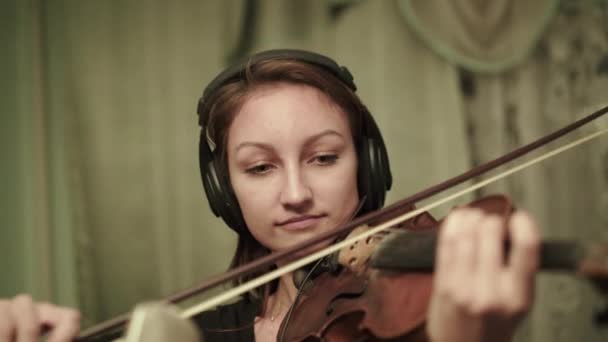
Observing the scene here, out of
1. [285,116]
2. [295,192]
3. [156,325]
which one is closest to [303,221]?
[295,192]

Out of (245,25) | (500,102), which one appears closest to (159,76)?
(245,25)

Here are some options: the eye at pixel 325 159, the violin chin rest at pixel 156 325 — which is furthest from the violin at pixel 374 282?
the eye at pixel 325 159

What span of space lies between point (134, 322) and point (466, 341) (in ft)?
0.97

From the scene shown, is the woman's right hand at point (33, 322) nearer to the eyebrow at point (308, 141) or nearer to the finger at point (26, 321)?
the finger at point (26, 321)

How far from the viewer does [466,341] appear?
0.54m

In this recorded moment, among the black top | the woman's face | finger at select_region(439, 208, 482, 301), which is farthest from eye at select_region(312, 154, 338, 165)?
finger at select_region(439, 208, 482, 301)

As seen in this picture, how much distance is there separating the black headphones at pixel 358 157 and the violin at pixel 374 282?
83 millimetres

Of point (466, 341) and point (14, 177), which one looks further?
point (14, 177)

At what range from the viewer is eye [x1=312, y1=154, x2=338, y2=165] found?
0.87 m

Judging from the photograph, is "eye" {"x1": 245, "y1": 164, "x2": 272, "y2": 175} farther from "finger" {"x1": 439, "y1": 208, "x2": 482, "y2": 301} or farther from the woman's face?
"finger" {"x1": 439, "y1": 208, "x2": 482, "y2": 301}

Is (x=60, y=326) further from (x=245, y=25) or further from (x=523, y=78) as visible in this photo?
(x=523, y=78)

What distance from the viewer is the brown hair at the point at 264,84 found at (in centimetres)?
89

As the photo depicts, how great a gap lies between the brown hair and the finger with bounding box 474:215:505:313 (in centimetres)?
43

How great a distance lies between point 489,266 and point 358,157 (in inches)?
16.8
